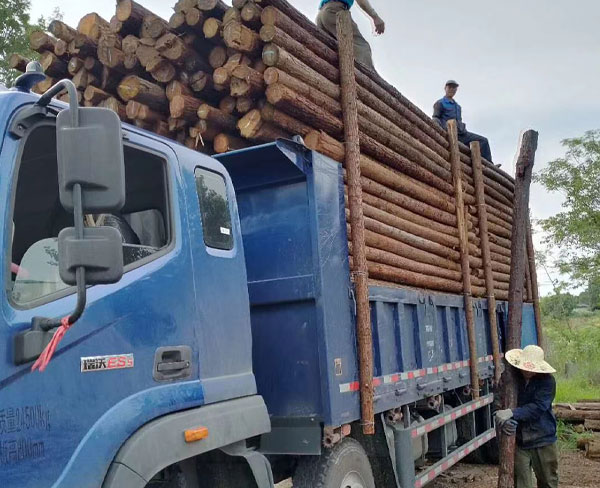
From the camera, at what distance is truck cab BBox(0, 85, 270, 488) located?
235 cm

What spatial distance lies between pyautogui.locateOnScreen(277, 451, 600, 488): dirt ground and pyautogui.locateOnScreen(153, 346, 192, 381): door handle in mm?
5349

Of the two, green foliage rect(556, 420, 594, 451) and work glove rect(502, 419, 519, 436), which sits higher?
work glove rect(502, 419, 519, 436)

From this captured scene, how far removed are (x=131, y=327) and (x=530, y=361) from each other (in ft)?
12.9

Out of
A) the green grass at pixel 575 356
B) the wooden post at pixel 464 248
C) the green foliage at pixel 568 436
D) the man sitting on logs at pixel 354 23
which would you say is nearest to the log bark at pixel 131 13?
the man sitting on logs at pixel 354 23

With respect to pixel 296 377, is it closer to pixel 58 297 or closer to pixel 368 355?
pixel 368 355

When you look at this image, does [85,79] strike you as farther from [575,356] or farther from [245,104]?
[575,356]

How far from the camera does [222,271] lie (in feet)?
11.1

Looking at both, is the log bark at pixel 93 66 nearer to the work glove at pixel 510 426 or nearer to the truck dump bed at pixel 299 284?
the truck dump bed at pixel 299 284

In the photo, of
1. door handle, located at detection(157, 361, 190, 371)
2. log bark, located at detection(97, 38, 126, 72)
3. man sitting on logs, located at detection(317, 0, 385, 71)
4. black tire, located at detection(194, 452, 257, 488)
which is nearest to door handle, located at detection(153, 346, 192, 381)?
door handle, located at detection(157, 361, 190, 371)

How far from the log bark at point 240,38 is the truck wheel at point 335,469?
2794mm

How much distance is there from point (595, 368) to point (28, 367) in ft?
66.4

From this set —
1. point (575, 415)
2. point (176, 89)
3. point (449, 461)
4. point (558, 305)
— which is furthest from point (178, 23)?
point (558, 305)

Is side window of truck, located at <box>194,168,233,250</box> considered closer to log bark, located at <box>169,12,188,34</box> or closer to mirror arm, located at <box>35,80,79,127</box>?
mirror arm, located at <box>35,80,79,127</box>

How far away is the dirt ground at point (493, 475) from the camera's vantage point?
7500mm
